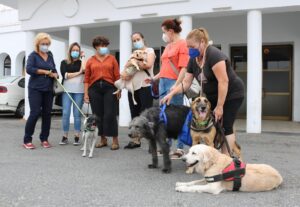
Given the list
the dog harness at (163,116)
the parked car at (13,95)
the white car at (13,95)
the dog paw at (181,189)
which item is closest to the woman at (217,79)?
the dog harness at (163,116)

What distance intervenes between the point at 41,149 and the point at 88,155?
45.3 inches

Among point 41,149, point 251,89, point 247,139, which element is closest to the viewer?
point 41,149

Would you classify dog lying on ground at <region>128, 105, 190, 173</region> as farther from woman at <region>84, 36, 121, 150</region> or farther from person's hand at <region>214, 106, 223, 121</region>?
woman at <region>84, 36, 121, 150</region>

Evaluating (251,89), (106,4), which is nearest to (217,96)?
(251,89)

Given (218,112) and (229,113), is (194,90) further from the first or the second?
(218,112)

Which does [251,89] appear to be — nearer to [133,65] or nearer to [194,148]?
[133,65]

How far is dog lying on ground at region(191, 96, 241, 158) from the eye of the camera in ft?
16.0

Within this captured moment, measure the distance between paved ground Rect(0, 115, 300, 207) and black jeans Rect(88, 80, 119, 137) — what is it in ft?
1.40

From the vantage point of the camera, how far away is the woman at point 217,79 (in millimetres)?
4746

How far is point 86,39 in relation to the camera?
17266mm

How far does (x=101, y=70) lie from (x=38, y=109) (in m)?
1.36

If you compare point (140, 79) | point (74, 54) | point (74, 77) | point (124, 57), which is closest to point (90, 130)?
point (140, 79)

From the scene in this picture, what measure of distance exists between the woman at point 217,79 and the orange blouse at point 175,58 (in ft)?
2.15

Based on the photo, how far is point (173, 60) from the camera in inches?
236
